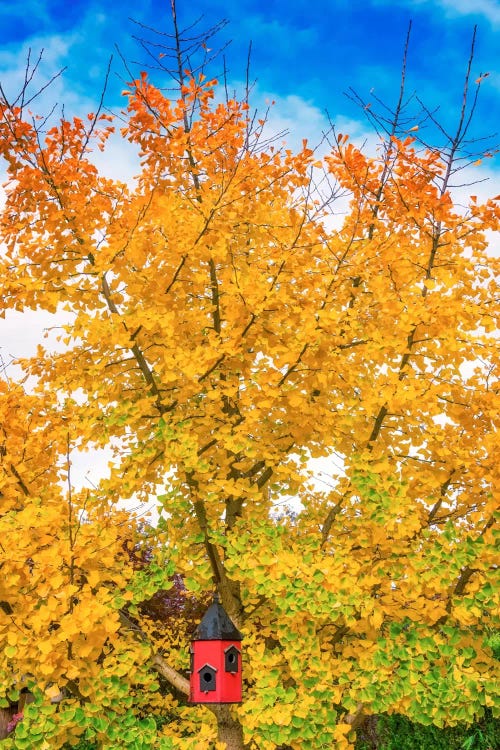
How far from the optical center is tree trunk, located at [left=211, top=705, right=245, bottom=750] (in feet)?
18.8

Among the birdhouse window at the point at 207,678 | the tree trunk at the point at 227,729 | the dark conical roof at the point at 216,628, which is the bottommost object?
the tree trunk at the point at 227,729

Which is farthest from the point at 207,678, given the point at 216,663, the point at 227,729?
the point at 227,729

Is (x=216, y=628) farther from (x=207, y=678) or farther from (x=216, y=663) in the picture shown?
(x=207, y=678)

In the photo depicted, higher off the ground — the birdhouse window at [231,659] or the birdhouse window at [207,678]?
the birdhouse window at [231,659]

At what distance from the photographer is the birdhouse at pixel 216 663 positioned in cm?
465

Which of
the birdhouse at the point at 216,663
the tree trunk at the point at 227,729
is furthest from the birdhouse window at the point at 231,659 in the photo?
the tree trunk at the point at 227,729

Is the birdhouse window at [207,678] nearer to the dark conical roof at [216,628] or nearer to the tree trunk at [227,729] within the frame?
the dark conical roof at [216,628]

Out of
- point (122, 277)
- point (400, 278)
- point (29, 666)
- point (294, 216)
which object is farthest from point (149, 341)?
point (29, 666)

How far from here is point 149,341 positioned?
5.47 metres

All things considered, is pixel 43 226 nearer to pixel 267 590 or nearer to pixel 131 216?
pixel 131 216

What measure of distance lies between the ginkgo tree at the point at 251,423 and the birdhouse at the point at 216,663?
22 centimetres

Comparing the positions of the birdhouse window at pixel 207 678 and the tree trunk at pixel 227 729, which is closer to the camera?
the birdhouse window at pixel 207 678

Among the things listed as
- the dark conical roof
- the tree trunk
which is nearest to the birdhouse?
the dark conical roof

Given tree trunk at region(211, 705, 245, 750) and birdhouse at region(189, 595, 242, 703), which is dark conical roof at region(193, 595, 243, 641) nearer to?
birdhouse at region(189, 595, 242, 703)
